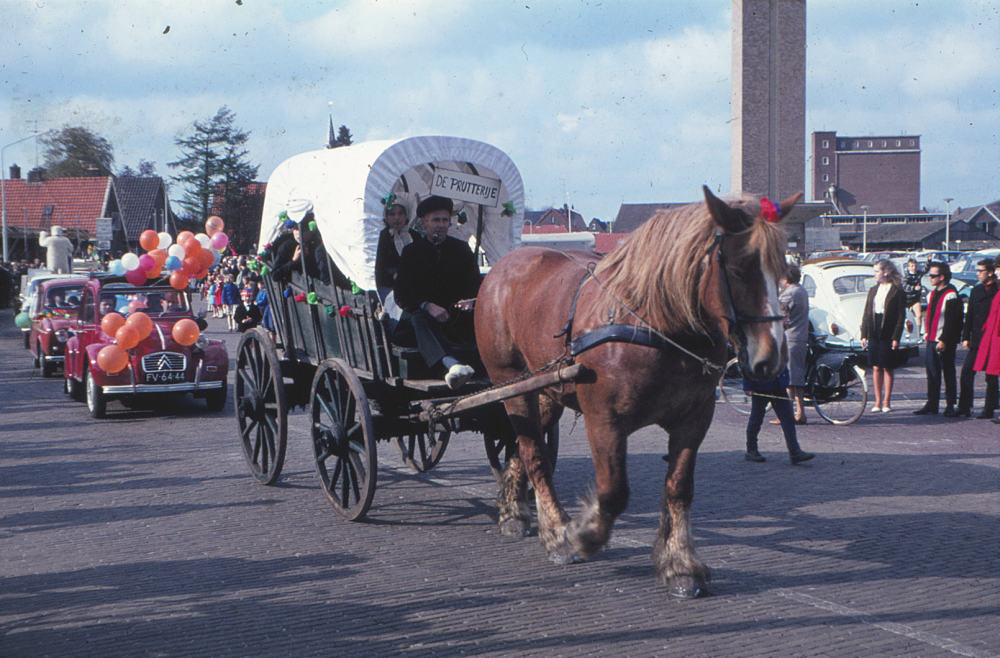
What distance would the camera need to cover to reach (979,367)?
10484mm

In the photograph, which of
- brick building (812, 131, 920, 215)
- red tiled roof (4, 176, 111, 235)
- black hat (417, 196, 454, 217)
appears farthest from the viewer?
brick building (812, 131, 920, 215)

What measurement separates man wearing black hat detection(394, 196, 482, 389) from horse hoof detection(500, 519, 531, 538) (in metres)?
0.99

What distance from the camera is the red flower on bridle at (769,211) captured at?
4.08 meters

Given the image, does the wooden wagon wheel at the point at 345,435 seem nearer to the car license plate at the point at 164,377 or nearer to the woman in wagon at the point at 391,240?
the woman in wagon at the point at 391,240

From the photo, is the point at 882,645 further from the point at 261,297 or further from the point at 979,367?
the point at 261,297

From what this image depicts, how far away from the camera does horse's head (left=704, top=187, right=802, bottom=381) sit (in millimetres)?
3930

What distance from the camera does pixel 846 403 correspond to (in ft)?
35.6

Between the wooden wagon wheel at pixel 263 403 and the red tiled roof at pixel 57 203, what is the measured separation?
46088 mm

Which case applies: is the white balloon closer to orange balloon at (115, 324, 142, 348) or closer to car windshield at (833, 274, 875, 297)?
orange balloon at (115, 324, 142, 348)

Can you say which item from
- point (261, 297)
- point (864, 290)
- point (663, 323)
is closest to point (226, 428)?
point (663, 323)

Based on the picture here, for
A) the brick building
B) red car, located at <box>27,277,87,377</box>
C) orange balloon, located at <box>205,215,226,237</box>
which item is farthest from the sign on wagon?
the brick building

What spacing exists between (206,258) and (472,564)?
595 centimetres

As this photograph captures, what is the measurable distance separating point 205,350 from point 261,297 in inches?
331

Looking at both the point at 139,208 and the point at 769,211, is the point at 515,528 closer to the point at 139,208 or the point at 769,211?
the point at 769,211
